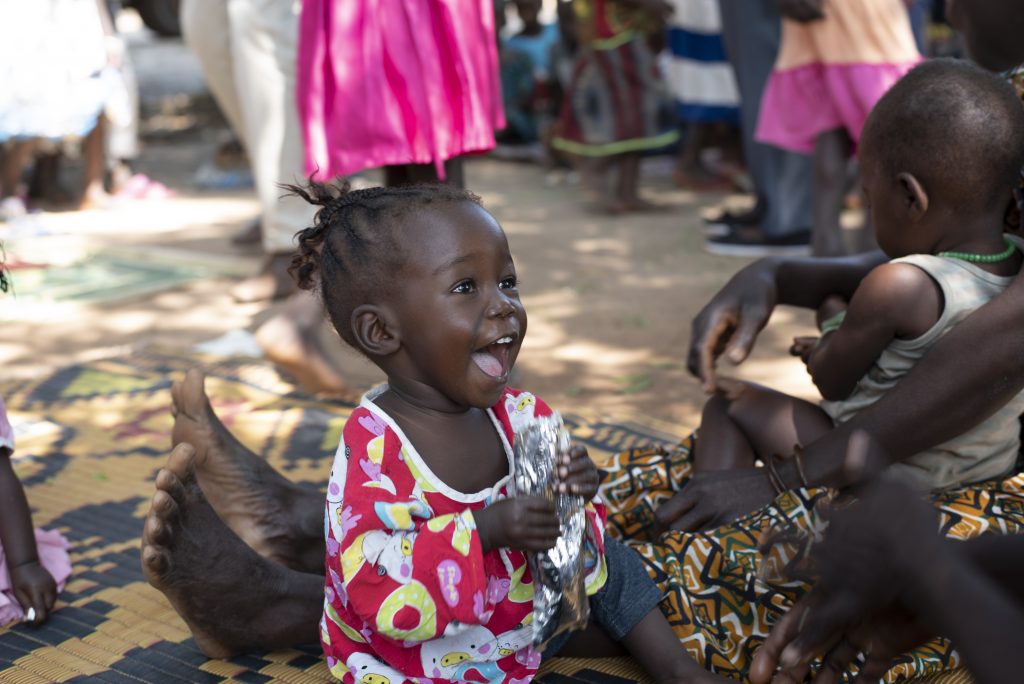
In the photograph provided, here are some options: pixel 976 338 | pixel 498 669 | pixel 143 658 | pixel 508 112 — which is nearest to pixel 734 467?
pixel 976 338

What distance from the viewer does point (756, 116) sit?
5516mm

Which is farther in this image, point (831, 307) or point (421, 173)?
point (421, 173)

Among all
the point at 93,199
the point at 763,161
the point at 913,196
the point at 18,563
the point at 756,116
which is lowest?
the point at 93,199

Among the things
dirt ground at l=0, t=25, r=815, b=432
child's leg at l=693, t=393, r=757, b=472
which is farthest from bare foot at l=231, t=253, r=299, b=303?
child's leg at l=693, t=393, r=757, b=472

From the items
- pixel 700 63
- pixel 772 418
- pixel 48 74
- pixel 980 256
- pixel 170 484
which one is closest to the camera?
pixel 170 484

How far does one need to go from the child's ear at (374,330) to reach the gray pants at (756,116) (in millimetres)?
4085

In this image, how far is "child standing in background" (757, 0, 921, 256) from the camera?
434 centimetres

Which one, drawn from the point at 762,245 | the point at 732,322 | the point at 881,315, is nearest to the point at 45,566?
the point at 732,322

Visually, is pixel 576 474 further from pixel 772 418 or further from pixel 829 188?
pixel 829 188

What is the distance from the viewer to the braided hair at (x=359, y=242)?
1.74 metres

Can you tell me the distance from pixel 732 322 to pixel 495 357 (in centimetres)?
73

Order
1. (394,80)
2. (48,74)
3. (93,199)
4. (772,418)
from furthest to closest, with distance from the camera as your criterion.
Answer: (93,199)
(48,74)
(394,80)
(772,418)

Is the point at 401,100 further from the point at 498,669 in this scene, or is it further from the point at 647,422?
the point at 498,669

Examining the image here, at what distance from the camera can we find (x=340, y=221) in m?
1.81
